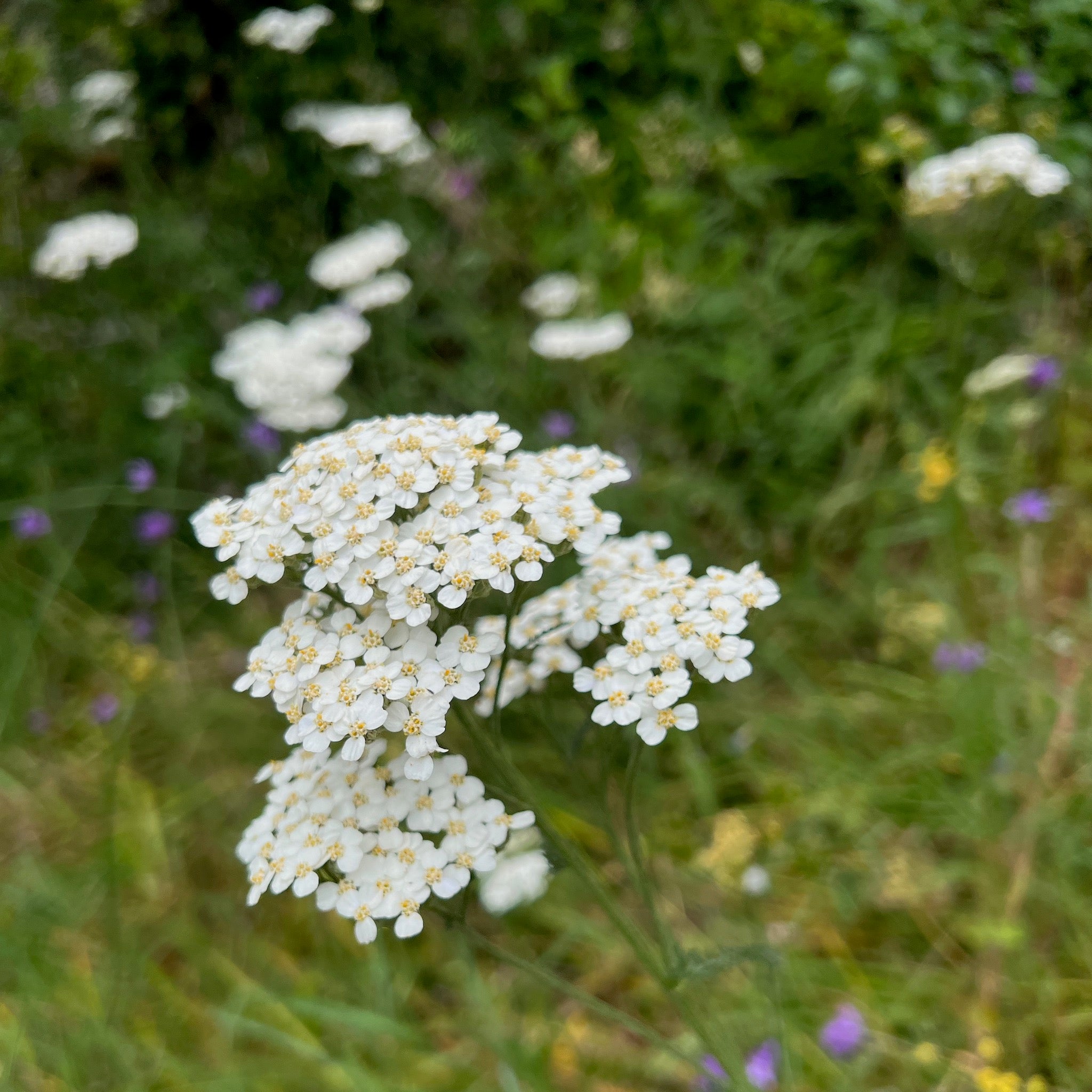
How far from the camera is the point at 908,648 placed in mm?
2271

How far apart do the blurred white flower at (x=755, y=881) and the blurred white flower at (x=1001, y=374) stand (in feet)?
3.62

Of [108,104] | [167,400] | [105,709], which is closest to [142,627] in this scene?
[105,709]

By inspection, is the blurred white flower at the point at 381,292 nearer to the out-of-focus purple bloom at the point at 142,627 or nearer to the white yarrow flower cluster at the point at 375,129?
the white yarrow flower cluster at the point at 375,129

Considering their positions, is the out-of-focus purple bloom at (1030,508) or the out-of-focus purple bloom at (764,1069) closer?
the out-of-focus purple bloom at (764,1069)

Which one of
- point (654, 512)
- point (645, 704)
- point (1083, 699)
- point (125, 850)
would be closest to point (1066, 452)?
point (1083, 699)

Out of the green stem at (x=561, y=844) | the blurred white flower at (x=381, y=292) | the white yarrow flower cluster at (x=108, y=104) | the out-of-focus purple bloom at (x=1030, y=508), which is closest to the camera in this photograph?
the green stem at (x=561, y=844)

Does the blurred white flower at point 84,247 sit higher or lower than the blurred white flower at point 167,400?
higher

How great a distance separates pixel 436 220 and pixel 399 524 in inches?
99.1

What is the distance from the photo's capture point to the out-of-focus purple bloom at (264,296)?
3193 mm

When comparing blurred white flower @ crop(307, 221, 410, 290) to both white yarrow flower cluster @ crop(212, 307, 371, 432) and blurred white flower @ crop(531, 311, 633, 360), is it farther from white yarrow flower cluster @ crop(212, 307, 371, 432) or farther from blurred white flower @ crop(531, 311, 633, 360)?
blurred white flower @ crop(531, 311, 633, 360)

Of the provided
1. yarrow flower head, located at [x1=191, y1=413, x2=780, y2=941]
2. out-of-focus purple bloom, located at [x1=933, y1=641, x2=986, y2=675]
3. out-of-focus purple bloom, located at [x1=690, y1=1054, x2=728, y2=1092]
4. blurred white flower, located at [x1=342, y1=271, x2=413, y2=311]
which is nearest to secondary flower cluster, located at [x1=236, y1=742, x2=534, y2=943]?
yarrow flower head, located at [x1=191, y1=413, x2=780, y2=941]

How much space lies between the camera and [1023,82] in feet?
6.72

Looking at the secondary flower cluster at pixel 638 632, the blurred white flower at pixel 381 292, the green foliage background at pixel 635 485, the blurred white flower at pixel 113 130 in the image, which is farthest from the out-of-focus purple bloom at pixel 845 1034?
the blurred white flower at pixel 113 130

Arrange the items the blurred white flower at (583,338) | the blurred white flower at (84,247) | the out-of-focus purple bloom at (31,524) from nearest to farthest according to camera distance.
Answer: the blurred white flower at (583,338) < the blurred white flower at (84,247) < the out-of-focus purple bloom at (31,524)
